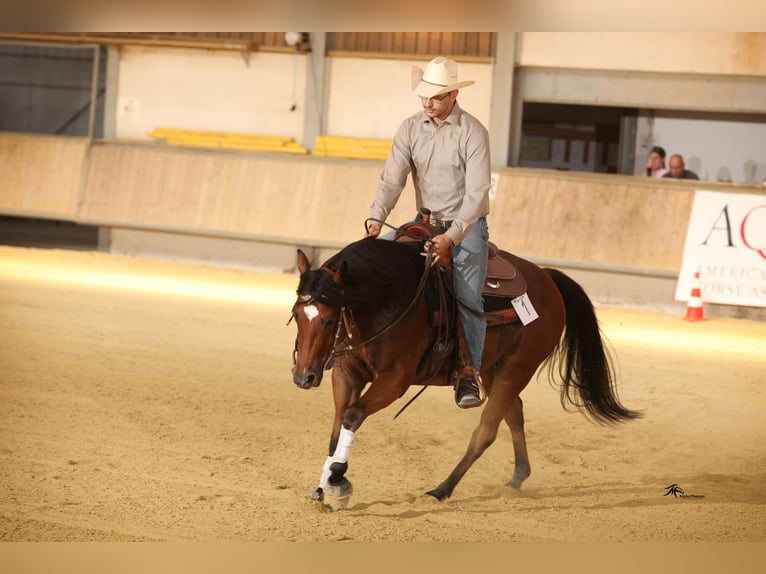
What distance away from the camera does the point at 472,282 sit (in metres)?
5.14

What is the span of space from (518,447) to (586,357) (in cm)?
82

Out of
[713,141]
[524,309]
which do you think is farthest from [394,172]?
[713,141]

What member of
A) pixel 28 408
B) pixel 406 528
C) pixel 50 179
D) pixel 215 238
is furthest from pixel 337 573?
pixel 50 179

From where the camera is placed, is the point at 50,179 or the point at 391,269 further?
the point at 50,179

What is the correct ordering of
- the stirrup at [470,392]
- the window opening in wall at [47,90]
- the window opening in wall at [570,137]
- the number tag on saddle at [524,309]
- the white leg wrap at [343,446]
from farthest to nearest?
the window opening in wall at [47,90] → the window opening in wall at [570,137] → the number tag on saddle at [524,309] → the stirrup at [470,392] → the white leg wrap at [343,446]

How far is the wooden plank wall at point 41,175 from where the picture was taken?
56.0 ft

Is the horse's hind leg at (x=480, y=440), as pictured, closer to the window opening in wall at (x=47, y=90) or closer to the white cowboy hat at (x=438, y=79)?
the white cowboy hat at (x=438, y=79)

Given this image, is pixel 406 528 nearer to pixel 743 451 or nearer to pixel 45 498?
pixel 45 498

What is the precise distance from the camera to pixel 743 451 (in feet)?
21.8

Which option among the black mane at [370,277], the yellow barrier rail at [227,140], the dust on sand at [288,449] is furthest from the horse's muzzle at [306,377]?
the yellow barrier rail at [227,140]

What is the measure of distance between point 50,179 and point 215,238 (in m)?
3.28

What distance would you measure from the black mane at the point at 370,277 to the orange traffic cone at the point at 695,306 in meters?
9.04

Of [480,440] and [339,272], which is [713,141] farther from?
[339,272]

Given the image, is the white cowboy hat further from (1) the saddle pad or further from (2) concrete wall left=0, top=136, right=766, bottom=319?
(2) concrete wall left=0, top=136, right=766, bottom=319
